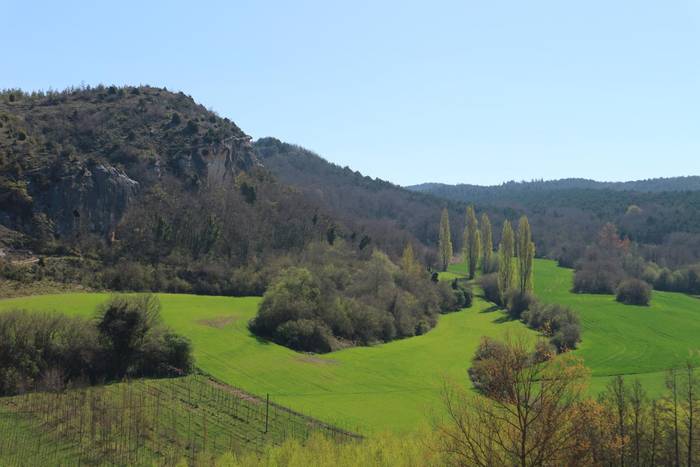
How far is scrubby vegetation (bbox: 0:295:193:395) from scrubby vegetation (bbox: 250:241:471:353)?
14079 mm

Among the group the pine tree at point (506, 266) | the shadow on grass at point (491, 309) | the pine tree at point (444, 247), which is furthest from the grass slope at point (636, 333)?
the pine tree at point (444, 247)

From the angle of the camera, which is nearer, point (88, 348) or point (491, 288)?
point (88, 348)

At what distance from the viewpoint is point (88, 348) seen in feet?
128

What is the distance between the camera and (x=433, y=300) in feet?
257

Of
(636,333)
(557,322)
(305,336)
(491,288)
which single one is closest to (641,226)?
(491,288)

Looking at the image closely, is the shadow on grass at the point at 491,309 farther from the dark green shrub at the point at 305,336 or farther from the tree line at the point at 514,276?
the dark green shrub at the point at 305,336

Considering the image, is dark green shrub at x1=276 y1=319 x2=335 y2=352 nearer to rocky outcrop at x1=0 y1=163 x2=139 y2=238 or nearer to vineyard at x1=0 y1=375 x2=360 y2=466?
vineyard at x1=0 y1=375 x2=360 y2=466

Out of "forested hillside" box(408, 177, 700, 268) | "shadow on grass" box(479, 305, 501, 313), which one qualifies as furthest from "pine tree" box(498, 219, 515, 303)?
"forested hillside" box(408, 177, 700, 268)

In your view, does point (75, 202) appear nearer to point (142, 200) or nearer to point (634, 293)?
point (142, 200)

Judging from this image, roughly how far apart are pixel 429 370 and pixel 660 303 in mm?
51336

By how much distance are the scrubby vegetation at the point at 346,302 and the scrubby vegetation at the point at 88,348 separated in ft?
46.2

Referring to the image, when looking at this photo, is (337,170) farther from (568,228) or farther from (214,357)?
(214,357)

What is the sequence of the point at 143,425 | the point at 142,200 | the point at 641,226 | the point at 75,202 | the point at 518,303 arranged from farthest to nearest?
the point at 641,226
the point at 518,303
the point at 142,200
the point at 75,202
the point at 143,425

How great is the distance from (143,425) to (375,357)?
27963 mm
